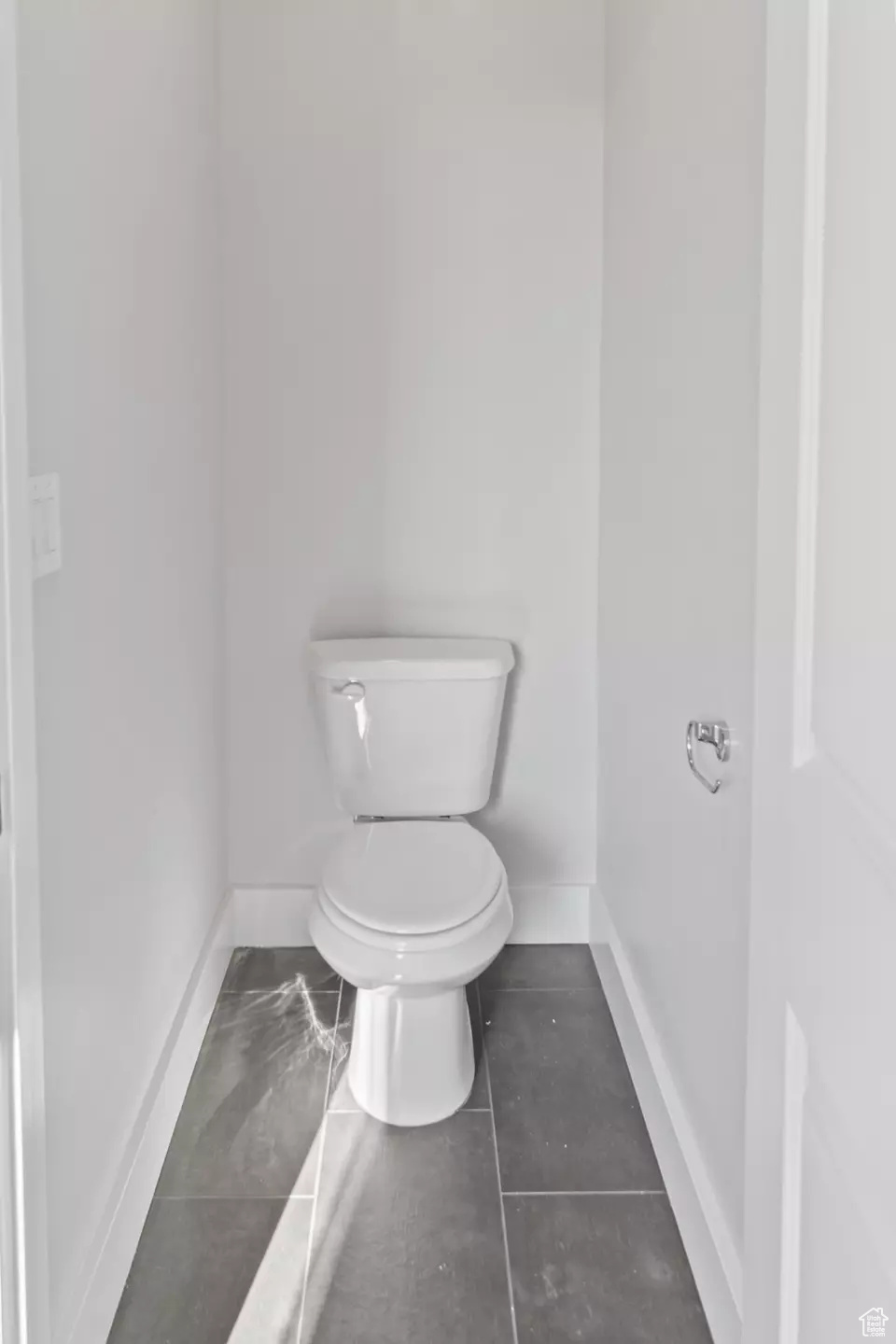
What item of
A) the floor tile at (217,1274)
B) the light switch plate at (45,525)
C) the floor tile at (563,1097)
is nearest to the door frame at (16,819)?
the light switch plate at (45,525)

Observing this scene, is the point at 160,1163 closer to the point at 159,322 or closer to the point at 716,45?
the point at 159,322

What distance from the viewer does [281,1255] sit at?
5.66ft

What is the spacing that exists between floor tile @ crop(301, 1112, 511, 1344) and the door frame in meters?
0.54

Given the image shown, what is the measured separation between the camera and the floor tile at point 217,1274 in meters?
1.59

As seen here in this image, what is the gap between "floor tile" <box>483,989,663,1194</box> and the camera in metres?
1.93

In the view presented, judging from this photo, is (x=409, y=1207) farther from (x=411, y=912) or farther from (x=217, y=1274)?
(x=411, y=912)

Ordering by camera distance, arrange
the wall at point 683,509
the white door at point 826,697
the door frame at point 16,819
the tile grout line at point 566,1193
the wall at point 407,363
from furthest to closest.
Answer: the wall at point 407,363
the tile grout line at point 566,1193
the wall at point 683,509
the door frame at point 16,819
the white door at point 826,697

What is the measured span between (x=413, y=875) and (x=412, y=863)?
0.17ft

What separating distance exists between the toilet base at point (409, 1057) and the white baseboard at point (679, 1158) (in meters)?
0.34

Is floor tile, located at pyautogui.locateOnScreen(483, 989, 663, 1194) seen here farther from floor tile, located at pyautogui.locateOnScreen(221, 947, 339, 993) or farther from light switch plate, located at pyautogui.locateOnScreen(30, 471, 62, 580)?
light switch plate, located at pyautogui.locateOnScreen(30, 471, 62, 580)

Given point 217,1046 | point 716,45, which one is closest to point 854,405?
point 716,45

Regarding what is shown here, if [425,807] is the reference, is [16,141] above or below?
above

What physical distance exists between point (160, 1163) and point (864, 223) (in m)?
1.75

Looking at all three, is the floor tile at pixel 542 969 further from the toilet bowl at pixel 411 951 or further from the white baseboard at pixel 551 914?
the toilet bowl at pixel 411 951
